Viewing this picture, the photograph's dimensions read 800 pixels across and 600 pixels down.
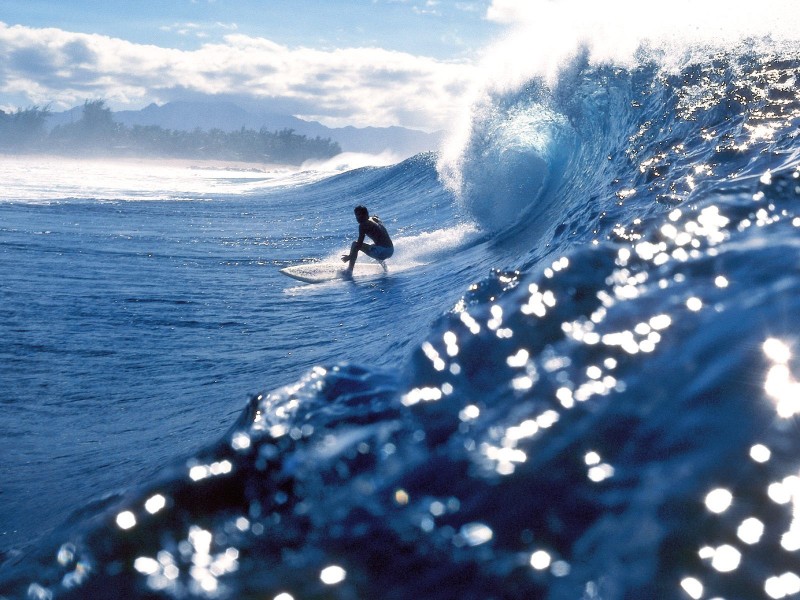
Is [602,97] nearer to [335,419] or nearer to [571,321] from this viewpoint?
[571,321]

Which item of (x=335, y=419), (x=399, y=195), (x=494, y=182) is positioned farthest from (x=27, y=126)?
(x=335, y=419)

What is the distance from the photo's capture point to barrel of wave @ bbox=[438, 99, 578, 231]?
416 inches

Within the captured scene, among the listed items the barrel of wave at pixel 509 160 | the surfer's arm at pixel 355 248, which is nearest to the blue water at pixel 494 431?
the surfer's arm at pixel 355 248

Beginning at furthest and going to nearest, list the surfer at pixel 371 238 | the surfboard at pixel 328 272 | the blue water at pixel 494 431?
the surfer at pixel 371 238 < the surfboard at pixel 328 272 < the blue water at pixel 494 431

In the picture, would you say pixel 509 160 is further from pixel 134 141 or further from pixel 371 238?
pixel 134 141

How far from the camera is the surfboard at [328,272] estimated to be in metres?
9.70

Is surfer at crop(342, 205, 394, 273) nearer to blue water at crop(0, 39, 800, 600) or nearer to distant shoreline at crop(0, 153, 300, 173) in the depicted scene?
blue water at crop(0, 39, 800, 600)

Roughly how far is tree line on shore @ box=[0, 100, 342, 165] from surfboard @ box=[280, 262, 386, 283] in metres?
108

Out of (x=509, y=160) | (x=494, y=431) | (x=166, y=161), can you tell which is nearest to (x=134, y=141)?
(x=166, y=161)

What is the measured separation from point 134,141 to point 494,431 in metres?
130

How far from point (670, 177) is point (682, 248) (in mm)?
2146

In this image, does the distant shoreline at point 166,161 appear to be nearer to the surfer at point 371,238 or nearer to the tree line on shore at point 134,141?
the tree line on shore at point 134,141

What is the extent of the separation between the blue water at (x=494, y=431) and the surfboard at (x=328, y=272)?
9.49 feet

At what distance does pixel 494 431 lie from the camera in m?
2.69
